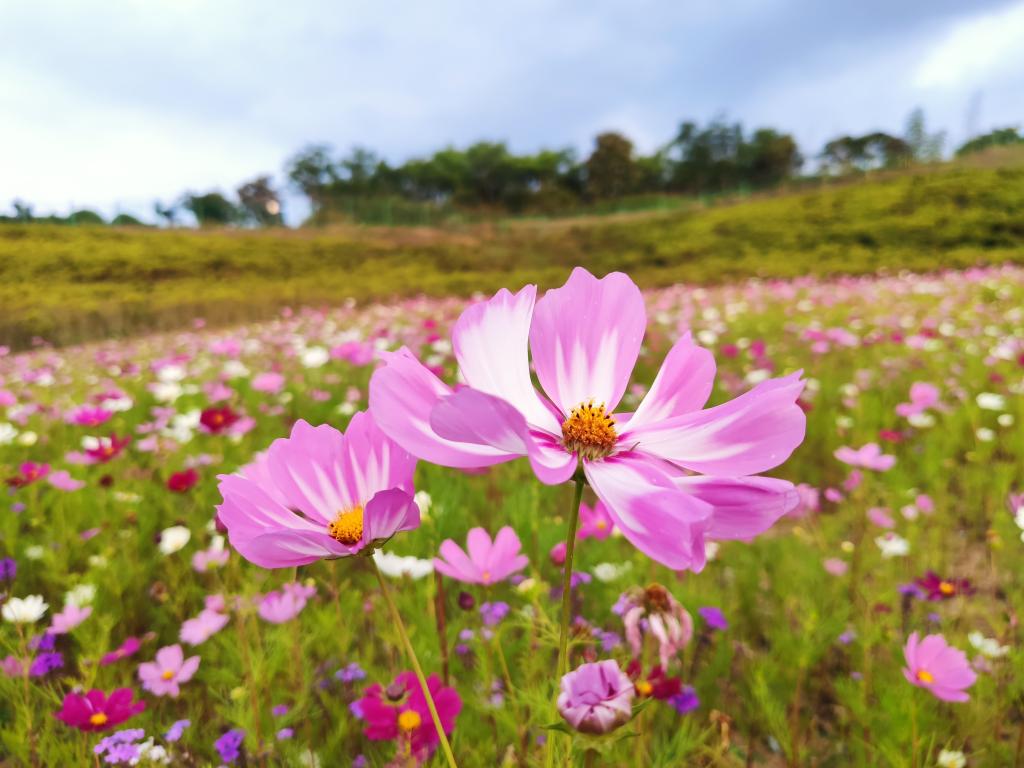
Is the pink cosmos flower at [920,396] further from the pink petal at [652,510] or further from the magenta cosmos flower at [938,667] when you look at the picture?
the pink petal at [652,510]

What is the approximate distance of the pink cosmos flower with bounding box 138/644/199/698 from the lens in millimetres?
975

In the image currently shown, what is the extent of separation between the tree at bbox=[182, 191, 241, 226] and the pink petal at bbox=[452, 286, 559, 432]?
40464mm

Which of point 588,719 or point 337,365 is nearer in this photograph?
point 588,719

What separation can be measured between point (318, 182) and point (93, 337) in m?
39.7

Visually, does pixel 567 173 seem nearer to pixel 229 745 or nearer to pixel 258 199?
pixel 258 199

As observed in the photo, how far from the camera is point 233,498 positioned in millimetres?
Answer: 380

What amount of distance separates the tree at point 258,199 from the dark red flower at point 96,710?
46.2m

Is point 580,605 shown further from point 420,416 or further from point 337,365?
point 337,365

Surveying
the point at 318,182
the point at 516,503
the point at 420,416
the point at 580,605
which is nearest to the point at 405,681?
the point at 420,416

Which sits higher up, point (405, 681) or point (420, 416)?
point (420, 416)

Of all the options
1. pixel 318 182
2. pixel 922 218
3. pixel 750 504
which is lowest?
pixel 922 218

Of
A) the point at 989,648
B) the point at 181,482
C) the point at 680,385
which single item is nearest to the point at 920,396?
the point at 989,648

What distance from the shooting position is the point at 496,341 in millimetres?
419

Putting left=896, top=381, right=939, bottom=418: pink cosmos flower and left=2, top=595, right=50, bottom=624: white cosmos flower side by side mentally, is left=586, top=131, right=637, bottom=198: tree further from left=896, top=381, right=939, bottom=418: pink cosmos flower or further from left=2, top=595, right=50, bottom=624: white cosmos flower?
left=2, top=595, right=50, bottom=624: white cosmos flower
